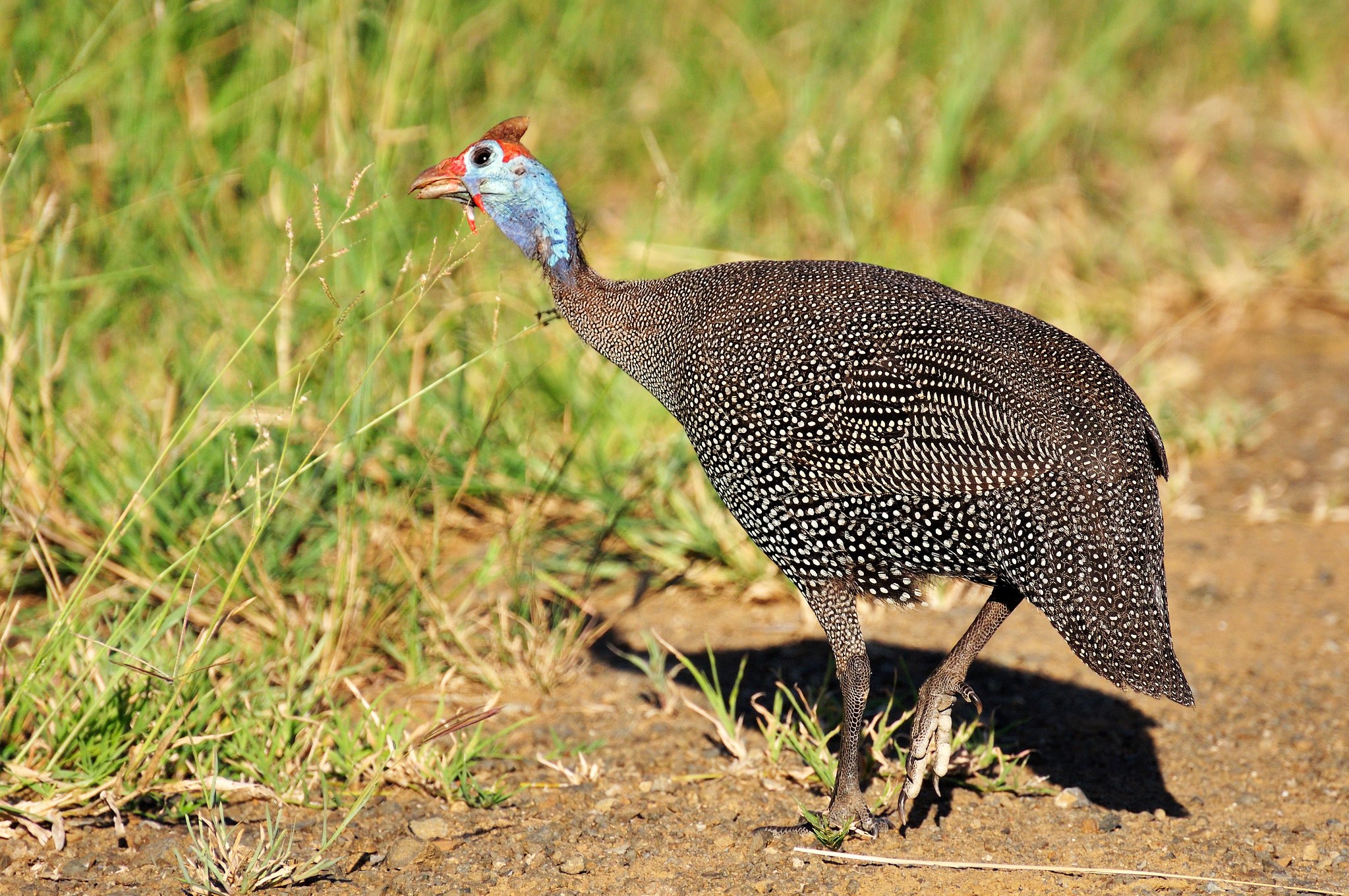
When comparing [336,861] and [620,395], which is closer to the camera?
[336,861]

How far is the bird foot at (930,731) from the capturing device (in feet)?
9.84

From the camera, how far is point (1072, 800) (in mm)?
3211

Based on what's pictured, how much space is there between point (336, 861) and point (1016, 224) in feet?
14.1

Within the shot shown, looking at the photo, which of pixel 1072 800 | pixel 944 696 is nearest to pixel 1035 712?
pixel 1072 800

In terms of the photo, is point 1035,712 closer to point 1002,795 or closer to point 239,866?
point 1002,795

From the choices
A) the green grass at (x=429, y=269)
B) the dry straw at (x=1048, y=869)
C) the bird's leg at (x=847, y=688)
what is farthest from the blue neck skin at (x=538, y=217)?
the dry straw at (x=1048, y=869)

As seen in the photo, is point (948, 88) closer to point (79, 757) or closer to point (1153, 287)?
point (1153, 287)

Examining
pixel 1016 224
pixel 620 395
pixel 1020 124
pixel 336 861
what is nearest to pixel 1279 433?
pixel 1016 224

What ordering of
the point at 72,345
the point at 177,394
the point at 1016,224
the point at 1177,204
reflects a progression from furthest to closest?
1. the point at 1177,204
2. the point at 1016,224
3. the point at 72,345
4. the point at 177,394

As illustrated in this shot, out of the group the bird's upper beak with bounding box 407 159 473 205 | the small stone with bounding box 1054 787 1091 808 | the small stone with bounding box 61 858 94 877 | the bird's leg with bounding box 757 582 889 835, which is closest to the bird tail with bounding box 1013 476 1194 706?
the bird's leg with bounding box 757 582 889 835

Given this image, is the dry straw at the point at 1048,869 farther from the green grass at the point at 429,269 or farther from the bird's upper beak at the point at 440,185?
the bird's upper beak at the point at 440,185

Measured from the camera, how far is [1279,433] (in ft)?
17.0

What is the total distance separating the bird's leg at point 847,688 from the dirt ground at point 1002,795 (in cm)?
9

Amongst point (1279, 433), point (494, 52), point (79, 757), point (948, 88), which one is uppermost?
point (948, 88)
